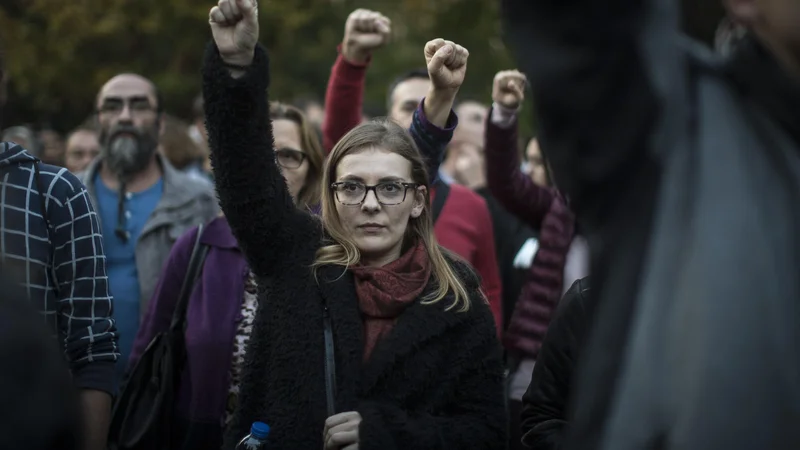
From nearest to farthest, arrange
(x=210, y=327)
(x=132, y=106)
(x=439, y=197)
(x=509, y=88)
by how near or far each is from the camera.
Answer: (x=210, y=327), (x=509, y=88), (x=439, y=197), (x=132, y=106)

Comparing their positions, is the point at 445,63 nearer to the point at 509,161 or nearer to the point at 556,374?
the point at 556,374

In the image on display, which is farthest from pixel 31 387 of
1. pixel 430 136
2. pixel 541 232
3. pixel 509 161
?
pixel 541 232

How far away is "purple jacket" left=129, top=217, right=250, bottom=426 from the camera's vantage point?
463cm

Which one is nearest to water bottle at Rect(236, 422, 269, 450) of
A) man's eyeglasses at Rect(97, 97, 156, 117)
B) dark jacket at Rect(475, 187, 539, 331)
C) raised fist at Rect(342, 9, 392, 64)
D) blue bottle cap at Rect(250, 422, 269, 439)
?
blue bottle cap at Rect(250, 422, 269, 439)

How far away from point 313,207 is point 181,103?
1570cm

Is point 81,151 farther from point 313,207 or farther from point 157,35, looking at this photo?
point 157,35

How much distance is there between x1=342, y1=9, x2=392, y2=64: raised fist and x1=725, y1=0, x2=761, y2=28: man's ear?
2.96 metres

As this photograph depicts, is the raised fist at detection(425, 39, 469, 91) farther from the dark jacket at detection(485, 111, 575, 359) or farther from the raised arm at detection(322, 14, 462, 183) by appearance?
the dark jacket at detection(485, 111, 575, 359)

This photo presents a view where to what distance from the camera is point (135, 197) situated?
6430mm

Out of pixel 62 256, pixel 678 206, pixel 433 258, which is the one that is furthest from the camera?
pixel 433 258

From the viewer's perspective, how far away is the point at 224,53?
321 cm

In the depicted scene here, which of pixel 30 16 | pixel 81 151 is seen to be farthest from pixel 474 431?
pixel 30 16

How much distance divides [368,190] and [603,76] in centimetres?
207

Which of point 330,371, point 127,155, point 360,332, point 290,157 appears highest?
point 127,155
